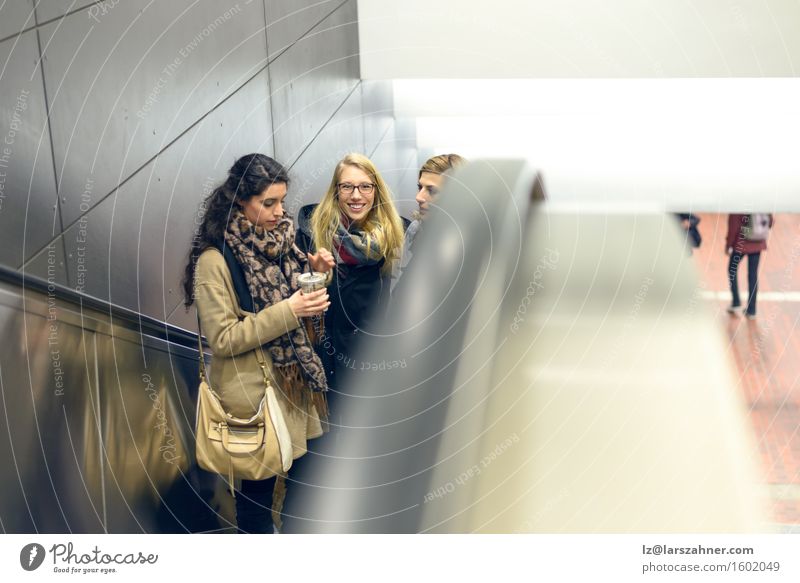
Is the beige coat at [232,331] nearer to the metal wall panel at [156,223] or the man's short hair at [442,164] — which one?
the metal wall panel at [156,223]

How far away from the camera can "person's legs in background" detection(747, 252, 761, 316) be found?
1.26 meters

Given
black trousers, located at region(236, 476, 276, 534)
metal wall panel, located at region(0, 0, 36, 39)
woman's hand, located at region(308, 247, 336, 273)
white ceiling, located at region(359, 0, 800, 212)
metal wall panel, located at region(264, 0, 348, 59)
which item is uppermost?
metal wall panel, located at region(264, 0, 348, 59)

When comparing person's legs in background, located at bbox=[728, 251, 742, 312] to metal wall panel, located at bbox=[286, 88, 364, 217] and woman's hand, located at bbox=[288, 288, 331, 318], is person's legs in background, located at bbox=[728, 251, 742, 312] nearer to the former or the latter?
woman's hand, located at bbox=[288, 288, 331, 318]

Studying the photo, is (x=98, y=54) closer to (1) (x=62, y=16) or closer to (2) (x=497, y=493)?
(1) (x=62, y=16)

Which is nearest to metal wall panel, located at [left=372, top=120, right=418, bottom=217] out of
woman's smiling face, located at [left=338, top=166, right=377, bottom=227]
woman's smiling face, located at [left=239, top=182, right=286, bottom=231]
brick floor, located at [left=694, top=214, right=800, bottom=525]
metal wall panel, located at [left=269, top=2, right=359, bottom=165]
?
metal wall panel, located at [left=269, top=2, right=359, bottom=165]

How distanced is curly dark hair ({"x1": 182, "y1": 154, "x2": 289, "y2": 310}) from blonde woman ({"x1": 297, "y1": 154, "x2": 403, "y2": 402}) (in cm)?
8

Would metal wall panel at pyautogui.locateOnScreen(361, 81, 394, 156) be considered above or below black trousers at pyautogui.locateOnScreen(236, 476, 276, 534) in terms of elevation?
above

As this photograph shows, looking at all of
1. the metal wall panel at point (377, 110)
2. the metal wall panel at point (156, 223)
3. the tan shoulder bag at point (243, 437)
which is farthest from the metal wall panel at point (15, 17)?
the metal wall panel at point (377, 110)

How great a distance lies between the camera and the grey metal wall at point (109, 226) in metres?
0.98

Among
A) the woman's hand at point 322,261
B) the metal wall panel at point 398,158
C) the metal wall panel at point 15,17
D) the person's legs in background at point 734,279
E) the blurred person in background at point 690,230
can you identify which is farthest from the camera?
the metal wall panel at point 398,158

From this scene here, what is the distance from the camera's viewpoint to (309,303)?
1.12 m

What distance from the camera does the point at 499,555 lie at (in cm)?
99

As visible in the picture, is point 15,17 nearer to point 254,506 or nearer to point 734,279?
point 254,506

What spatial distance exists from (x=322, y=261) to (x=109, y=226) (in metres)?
0.25
